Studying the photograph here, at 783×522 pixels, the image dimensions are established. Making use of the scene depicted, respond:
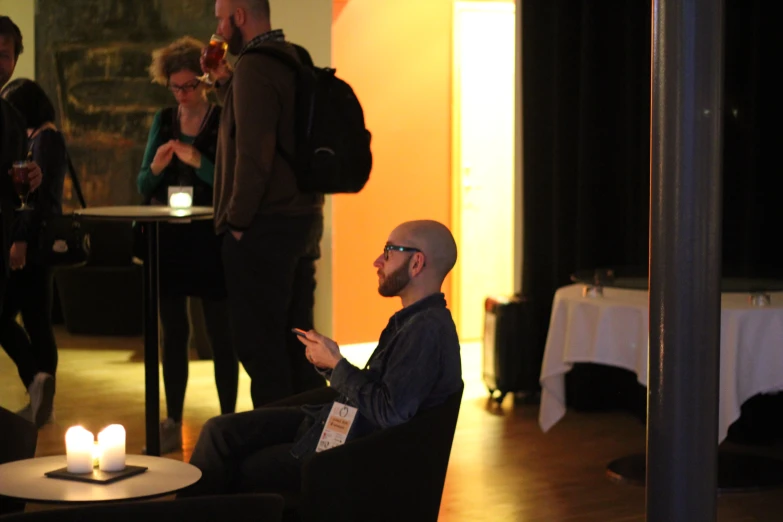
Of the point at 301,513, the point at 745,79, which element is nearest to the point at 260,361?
the point at 301,513

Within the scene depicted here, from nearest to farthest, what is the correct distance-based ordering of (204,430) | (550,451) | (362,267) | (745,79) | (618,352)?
(204,430) < (618,352) < (550,451) < (745,79) < (362,267)

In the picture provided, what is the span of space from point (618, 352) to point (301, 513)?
227cm

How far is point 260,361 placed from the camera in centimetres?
438

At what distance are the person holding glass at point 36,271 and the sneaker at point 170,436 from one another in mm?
550

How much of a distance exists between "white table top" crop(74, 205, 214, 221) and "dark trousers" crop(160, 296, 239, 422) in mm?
536

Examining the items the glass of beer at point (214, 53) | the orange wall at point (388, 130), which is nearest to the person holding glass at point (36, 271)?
the glass of beer at point (214, 53)

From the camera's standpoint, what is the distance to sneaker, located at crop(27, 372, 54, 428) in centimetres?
528

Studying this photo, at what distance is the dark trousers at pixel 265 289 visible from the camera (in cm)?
432

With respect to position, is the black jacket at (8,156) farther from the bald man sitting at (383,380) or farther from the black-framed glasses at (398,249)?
the black-framed glasses at (398,249)

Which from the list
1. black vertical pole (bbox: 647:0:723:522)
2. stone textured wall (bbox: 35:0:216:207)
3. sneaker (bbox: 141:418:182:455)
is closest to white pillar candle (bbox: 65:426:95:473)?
black vertical pole (bbox: 647:0:723:522)

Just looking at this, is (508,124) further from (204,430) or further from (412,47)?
(204,430)

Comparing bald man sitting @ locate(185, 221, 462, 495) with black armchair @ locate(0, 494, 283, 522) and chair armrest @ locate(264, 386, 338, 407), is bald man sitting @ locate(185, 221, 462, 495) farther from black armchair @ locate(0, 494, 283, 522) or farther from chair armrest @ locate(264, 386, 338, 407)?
black armchair @ locate(0, 494, 283, 522)

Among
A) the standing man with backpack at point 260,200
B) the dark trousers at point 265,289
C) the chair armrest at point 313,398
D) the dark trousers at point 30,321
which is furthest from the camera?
the dark trousers at point 30,321

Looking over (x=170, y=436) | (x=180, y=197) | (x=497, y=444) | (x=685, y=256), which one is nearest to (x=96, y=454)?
(x=685, y=256)
